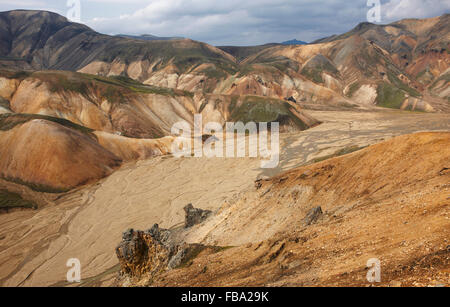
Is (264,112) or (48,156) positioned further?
(264,112)

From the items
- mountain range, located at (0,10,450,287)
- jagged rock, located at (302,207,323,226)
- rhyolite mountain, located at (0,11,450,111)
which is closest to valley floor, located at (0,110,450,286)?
mountain range, located at (0,10,450,287)

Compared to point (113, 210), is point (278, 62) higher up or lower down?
higher up

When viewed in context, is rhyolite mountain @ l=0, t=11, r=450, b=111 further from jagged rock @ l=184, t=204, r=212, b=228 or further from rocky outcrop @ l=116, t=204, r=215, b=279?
rocky outcrop @ l=116, t=204, r=215, b=279

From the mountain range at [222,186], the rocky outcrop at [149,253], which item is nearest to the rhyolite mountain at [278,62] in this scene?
the mountain range at [222,186]

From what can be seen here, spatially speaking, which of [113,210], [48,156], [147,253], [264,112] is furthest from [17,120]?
[264,112]

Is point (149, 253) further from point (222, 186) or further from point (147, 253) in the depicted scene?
→ point (222, 186)

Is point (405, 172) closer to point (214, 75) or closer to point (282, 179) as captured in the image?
point (282, 179)
